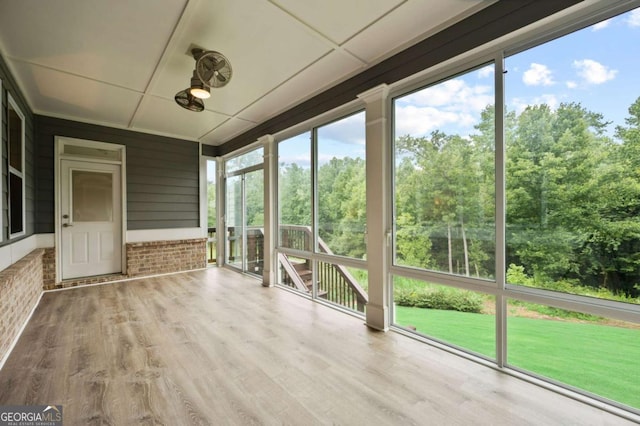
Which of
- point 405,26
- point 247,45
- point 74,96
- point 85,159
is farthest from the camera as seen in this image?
point 85,159

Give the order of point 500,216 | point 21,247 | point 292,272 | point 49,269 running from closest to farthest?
1. point 500,216
2. point 21,247
3. point 49,269
4. point 292,272

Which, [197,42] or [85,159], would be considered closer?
[197,42]

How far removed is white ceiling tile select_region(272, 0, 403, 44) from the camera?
202 cm

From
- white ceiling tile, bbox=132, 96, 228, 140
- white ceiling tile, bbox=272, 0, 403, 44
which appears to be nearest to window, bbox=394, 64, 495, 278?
white ceiling tile, bbox=272, 0, 403, 44

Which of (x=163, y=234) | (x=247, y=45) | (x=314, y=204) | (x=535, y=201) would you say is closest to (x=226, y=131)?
(x=163, y=234)

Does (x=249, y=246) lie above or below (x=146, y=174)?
below

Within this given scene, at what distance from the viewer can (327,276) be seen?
3721mm

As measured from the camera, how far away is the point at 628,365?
1644 mm

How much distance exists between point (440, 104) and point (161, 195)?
5.07 m

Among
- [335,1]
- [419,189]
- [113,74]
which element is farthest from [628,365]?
[113,74]

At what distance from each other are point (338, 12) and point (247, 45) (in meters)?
0.92

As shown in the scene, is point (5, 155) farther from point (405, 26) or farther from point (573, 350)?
point (573, 350)

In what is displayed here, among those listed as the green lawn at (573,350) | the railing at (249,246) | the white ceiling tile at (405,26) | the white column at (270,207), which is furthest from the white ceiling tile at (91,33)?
the green lawn at (573,350)

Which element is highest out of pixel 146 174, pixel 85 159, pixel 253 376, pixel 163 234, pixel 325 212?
pixel 85 159
